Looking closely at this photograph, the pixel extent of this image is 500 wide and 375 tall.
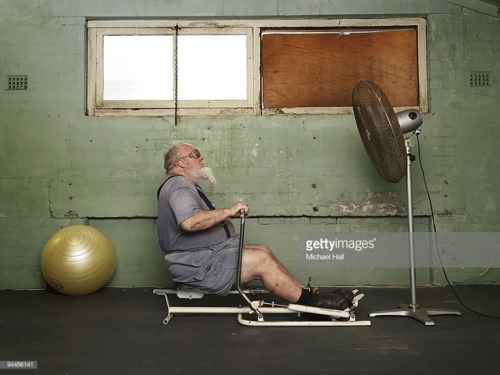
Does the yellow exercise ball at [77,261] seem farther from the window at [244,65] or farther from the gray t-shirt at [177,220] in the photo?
the window at [244,65]

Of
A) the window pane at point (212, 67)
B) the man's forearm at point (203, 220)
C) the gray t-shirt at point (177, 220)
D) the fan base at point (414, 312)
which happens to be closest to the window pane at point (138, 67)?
the window pane at point (212, 67)

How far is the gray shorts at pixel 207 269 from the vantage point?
3510 millimetres

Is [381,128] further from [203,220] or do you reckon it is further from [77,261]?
[77,261]

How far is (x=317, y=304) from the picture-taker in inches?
138

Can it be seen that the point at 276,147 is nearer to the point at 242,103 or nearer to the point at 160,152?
the point at 242,103

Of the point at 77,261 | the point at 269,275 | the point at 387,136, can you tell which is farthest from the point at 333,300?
the point at 77,261

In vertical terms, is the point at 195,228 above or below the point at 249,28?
below

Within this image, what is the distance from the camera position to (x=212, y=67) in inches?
198

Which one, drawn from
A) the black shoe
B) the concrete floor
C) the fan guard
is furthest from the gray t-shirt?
the fan guard

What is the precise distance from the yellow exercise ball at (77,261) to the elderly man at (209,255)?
98 centimetres

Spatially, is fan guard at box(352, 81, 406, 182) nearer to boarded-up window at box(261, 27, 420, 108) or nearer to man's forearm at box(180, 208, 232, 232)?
man's forearm at box(180, 208, 232, 232)

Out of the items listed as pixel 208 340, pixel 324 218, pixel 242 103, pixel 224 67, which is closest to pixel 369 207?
pixel 324 218

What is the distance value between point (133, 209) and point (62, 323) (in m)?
1.53

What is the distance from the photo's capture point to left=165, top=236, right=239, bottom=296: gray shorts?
351 cm
